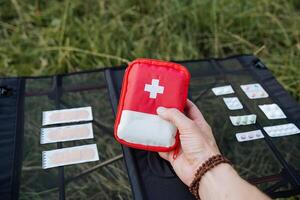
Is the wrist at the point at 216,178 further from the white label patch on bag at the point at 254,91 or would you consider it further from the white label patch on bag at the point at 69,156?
the white label patch on bag at the point at 254,91

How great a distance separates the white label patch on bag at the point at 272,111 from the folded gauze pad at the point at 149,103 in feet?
1.34

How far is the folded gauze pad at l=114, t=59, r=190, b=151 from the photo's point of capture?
3.69 ft

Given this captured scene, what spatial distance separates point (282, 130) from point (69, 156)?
72cm

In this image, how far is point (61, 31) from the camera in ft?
6.39

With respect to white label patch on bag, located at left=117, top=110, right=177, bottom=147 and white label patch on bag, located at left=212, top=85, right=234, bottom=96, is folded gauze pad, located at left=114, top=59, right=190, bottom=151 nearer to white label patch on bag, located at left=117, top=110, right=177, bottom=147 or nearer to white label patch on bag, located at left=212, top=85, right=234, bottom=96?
white label patch on bag, located at left=117, top=110, right=177, bottom=147

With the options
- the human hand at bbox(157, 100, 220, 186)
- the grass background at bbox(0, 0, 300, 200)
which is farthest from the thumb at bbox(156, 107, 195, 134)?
the grass background at bbox(0, 0, 300, 200)

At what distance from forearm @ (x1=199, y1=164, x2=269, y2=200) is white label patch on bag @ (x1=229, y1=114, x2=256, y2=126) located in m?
0.36

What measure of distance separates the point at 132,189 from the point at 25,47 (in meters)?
1.10

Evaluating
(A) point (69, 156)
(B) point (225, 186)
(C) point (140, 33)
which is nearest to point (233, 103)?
(B) point (225, 186)

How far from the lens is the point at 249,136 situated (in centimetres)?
134

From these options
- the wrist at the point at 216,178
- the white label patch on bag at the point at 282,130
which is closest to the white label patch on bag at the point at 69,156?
the wrist at the point at 216,178

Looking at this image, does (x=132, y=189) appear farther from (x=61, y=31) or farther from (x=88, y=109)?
(x=61, y=31)

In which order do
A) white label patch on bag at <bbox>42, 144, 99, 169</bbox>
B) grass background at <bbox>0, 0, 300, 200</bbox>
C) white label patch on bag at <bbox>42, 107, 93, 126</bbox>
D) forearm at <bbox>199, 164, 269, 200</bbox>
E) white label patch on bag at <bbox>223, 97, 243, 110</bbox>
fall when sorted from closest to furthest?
1. forearm at <bbox>199, 164, 269, 200</bbox>
2. white label patch on bag at <bbox>42, 144, 99, 169</bbox>
3. white label patch on bag at <bbox>42, 107, 93, 126</bbox>
4. white label patch on bag at <bbox>223, 97, 243, 110</bbox>
5. grass background at <bbox>0, 0, 300, 200</bbox>

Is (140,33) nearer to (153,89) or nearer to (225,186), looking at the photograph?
(153,89)
